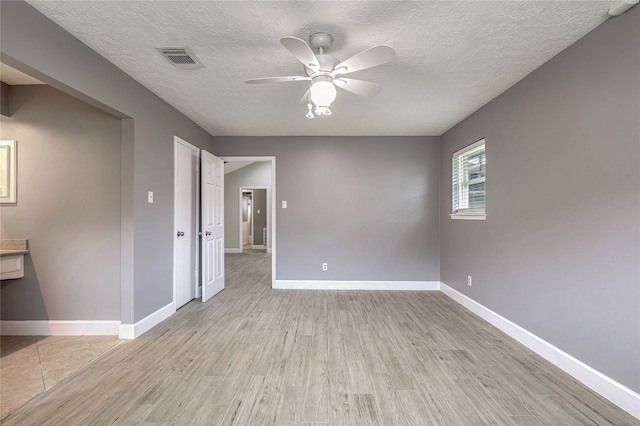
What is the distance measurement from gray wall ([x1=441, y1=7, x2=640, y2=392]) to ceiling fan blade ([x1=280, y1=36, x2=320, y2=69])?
1.94 metres

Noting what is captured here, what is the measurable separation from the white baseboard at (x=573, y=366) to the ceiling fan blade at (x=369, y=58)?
2.54 meters

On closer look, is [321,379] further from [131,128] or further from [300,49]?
[131,128]

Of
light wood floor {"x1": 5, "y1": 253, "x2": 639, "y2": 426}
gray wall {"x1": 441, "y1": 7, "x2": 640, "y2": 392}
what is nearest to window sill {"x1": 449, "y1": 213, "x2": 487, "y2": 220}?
gray wall {"x1": 441, "y1": 7, "x2": 640, "y2": 392}

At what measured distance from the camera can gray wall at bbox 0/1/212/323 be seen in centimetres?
180

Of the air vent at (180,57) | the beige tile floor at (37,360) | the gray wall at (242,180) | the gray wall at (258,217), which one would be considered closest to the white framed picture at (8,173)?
the beige tile floor at (37,360)

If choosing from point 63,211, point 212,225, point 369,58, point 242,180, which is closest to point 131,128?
point 63,211

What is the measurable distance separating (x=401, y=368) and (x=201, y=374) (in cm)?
155

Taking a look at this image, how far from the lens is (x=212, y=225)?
168 inches

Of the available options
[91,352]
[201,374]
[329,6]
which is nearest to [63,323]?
[91,352]

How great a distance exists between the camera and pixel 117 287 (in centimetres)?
284

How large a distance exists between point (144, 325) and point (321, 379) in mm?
1993

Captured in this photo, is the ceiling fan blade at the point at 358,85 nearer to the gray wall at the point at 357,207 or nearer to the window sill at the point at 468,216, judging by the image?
the window sill at the point at 468,216

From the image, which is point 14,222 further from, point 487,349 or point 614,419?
point 614,419

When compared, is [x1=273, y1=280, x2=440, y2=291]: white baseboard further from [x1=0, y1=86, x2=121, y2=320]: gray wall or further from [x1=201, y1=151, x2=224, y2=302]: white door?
[x1=0, y1=86, x2=121, y2=320]: gray wall
